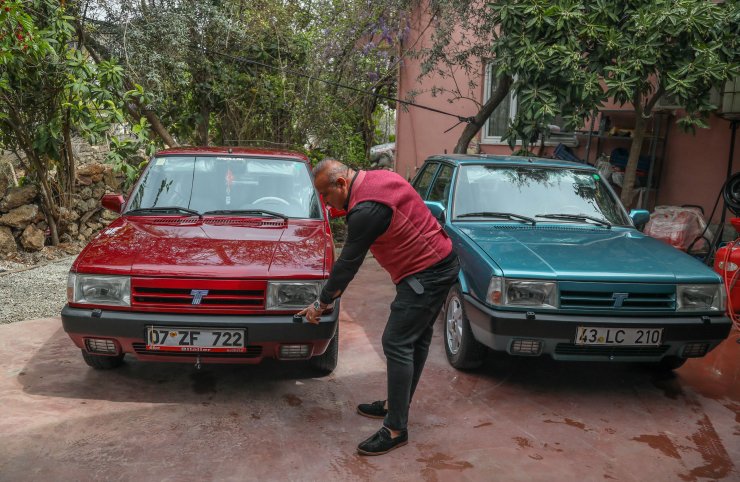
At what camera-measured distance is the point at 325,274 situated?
412 cm

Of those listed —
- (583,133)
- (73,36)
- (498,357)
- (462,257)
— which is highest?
(73,36)

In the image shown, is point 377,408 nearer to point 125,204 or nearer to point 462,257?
point 462,257

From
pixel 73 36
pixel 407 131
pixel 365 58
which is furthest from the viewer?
pixel 407 131

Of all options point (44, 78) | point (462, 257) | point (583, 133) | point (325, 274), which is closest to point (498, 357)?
point (462, 257)

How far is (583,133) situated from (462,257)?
5.61 m

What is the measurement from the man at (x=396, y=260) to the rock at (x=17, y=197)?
6.51 m

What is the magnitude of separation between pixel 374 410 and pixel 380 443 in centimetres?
51

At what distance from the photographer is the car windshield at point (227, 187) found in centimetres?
511

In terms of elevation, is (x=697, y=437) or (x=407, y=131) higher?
(x=407, y=131)

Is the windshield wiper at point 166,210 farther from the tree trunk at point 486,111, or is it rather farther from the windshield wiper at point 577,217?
the tree trunk at point 486,111

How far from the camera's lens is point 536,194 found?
5.61 meters

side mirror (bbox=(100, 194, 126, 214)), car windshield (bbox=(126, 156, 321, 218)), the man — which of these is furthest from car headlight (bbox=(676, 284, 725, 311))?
side mirror (bbox=(100, 194, 126, 214))

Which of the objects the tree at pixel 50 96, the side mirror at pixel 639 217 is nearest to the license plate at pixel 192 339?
the side mirror at pixel 639 217

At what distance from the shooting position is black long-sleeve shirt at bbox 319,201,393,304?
11.1 ft
